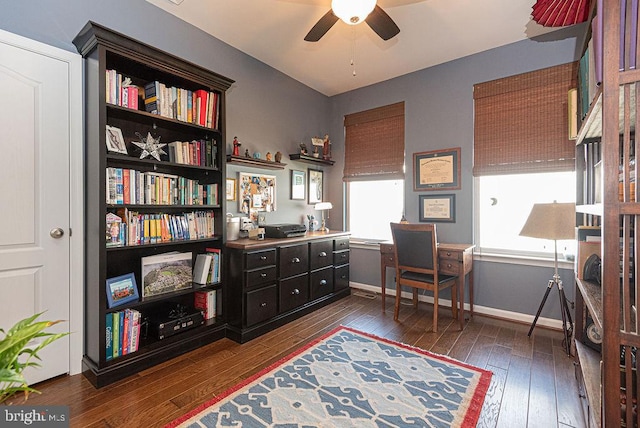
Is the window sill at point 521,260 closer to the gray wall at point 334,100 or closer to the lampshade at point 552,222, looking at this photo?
the gray wall at point 334,100

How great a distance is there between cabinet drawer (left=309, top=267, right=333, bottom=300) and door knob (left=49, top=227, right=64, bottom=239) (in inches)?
85.0

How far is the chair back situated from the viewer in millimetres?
2826

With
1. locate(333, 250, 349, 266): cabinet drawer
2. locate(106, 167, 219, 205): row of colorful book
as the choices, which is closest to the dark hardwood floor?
locate(333, 250, 349, 266): cabinet drawer

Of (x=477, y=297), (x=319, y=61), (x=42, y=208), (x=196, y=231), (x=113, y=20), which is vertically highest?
(x=319, y=61)

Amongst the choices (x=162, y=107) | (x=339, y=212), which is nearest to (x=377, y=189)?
(x=339, y=212)

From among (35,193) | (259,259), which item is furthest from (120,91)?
(259,259)

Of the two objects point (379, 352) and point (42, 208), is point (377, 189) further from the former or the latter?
point (42, 208)

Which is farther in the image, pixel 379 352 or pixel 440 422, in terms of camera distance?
pixel 379 352

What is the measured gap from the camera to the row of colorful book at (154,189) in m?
2.11

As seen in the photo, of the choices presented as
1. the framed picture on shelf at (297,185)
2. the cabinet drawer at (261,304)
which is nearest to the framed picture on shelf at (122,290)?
the cabinet drawer at (261,304)

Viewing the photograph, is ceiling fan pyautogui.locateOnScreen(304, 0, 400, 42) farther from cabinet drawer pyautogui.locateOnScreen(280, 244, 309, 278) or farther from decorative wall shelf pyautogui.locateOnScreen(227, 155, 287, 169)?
cabinet drawer pyautogui.locateOnScreen(280, 244, 309, 278)

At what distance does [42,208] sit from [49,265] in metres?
0.38

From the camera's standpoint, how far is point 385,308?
3461mm

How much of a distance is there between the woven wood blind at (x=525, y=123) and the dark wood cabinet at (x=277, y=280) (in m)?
1.94
